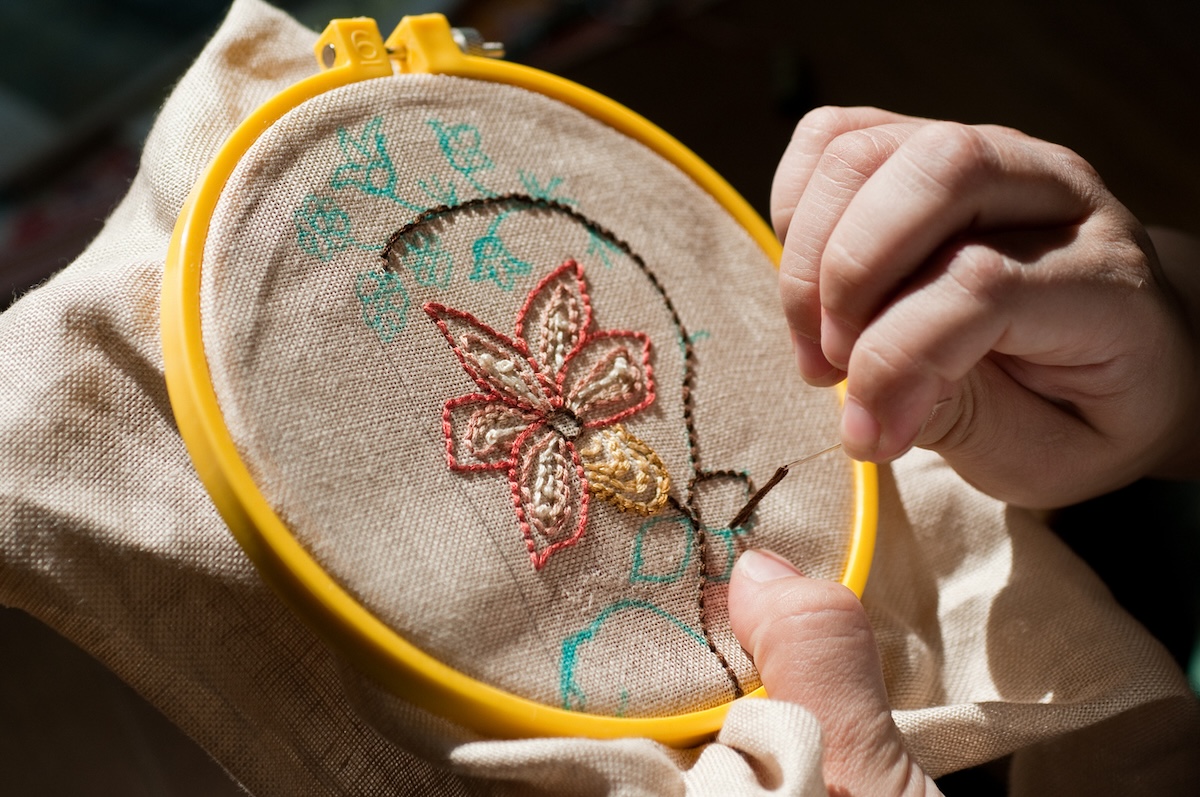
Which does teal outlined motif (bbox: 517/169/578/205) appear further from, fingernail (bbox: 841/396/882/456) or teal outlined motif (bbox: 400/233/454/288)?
fingernail (bbox: 841/396/882/456)

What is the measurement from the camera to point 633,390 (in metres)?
0.51

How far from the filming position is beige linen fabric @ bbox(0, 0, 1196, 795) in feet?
1.38

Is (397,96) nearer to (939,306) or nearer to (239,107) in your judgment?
(239,107)

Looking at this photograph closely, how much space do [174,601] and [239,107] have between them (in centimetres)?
29

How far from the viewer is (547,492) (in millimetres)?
459

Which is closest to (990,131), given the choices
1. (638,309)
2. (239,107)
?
(638,309)

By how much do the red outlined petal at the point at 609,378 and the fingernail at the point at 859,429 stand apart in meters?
0.11

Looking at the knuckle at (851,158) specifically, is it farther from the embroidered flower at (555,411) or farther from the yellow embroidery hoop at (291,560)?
the yellow embroidery hoop at (291,560)

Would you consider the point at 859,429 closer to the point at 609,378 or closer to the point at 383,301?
the point at 609,378

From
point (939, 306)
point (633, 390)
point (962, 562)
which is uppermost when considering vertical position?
point (939, 306)

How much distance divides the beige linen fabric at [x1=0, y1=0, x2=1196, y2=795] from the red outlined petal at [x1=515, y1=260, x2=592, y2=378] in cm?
15

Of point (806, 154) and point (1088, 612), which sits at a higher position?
point (806, 154)

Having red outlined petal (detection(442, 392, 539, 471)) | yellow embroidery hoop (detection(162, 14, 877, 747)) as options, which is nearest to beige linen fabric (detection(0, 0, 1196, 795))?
yellow embroidery hoop (detection(162, 14, 877, 747))

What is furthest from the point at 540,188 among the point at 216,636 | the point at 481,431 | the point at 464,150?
the point at 216,636
